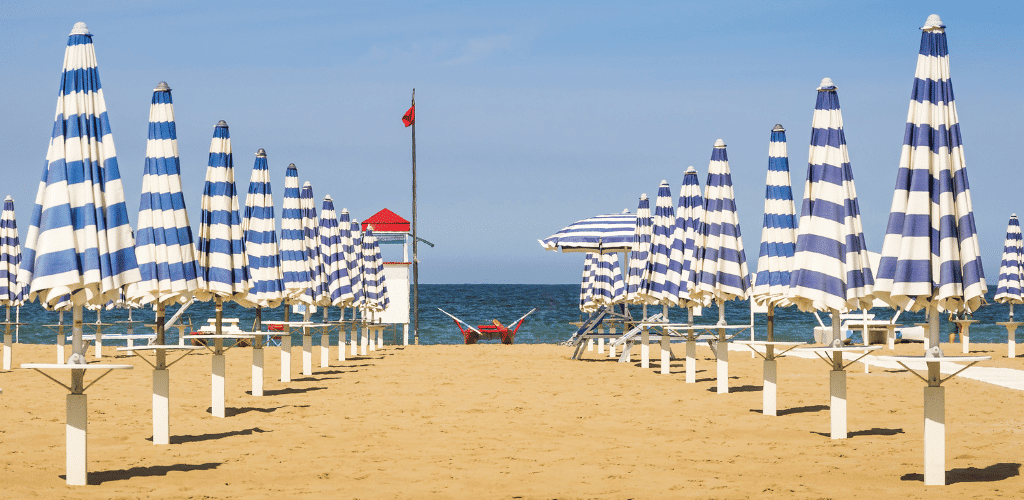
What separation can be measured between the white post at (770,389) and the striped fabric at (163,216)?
20.3 feet

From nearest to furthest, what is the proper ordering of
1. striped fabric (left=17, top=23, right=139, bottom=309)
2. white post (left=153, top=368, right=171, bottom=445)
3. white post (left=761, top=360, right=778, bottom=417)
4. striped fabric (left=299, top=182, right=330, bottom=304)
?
1. striped fabric (left=17, top=23, right=139, bottom=309)
2. white post (left=153, top=368, right=171, bottom=445)
3. white post (left=761, top=360, right=778, bottom=417)
4. striped fabric (left=299, top=182, right=330, bottom=304)

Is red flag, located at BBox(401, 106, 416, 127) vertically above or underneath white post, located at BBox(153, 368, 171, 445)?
above

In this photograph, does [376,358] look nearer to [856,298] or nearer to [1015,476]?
[856,298]

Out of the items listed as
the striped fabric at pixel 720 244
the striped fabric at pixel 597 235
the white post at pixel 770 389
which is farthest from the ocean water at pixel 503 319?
the white post at pixel 770 389

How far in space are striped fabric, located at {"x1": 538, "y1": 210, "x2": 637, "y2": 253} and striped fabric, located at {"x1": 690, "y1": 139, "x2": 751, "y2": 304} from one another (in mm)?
7797

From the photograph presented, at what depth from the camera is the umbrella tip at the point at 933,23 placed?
21.4 feet

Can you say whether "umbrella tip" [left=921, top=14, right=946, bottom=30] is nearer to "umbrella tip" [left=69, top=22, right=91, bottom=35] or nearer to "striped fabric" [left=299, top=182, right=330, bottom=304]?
"umbrella tip" [left=69, top=22, right=91, bottom=35]

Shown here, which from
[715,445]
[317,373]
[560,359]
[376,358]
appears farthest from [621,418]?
[376,358]

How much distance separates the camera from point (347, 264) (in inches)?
830

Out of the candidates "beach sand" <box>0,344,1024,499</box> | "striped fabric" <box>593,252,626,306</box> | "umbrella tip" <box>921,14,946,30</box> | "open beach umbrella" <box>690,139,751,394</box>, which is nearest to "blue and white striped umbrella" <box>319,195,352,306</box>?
"beach sand" <box>0,344,1024,499</box>

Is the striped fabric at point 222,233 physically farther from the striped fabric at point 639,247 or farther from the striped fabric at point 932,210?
the striped fabric at point 639,247

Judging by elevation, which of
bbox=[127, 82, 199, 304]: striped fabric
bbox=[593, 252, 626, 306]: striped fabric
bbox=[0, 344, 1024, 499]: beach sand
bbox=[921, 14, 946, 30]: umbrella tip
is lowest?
bbox=[0, 344, 1024, 499]: beach sand

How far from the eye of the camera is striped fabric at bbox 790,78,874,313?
27.9 ft

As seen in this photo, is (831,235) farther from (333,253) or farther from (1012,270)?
(1012,270)
